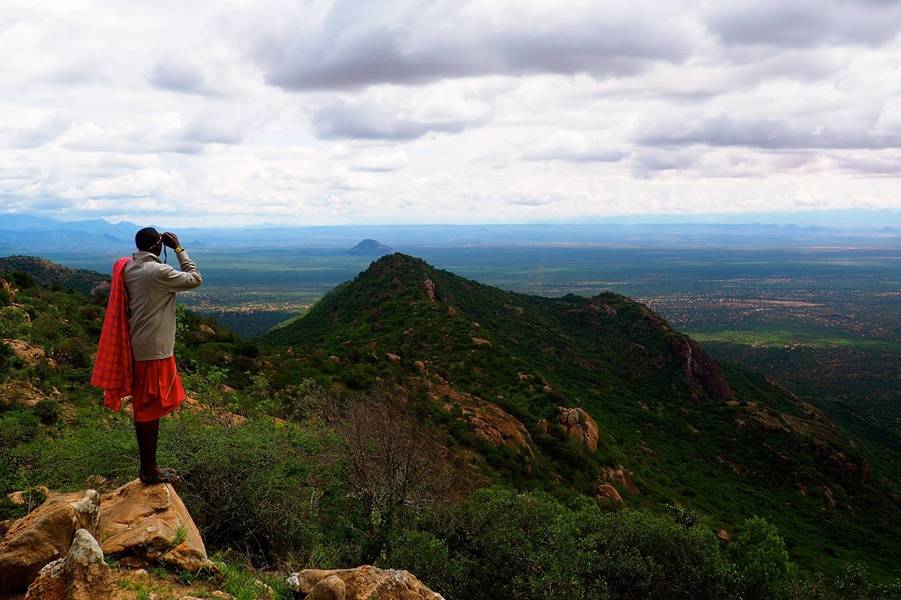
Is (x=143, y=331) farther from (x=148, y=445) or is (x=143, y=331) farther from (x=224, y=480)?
(x=224, y=480)

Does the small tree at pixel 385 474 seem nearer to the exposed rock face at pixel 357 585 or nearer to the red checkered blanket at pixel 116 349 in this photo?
the exposed rock face at pixel 357 585

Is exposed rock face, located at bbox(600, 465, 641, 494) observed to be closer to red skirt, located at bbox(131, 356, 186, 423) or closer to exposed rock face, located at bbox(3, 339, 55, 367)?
red skirt, located at bbox(131, 356, 186, 423)

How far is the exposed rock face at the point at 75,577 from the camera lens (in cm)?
432

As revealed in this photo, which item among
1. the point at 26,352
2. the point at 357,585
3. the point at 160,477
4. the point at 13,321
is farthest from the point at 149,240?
the point at 13,321

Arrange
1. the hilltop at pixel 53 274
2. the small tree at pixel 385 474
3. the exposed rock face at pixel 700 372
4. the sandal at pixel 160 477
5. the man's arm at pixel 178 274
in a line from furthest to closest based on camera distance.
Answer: the hilltop at pixel 53 274 → the exposed rock face at pixel 700 372 → the small tree at pixel 385 474 → the sandal at pixel 160 477 → the man's arm at pixel 178 274

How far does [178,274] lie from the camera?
584cm

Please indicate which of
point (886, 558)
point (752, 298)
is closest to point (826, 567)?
point (886, 558)

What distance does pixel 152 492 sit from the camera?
6.27 metres

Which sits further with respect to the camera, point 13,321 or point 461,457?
point 461,457

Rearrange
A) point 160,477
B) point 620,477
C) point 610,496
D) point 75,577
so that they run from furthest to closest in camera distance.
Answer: point 620,477, point 610,496, point 160,477, point 75,577

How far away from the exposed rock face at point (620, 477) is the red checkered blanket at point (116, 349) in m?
21.2

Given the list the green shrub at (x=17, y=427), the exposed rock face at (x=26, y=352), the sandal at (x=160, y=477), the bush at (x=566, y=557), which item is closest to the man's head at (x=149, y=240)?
the sandal at (x=160, y=477)

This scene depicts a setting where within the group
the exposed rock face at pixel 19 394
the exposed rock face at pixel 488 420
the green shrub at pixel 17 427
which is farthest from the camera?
the exposed rock face at pixel 488 420

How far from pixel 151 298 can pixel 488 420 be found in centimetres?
1852
